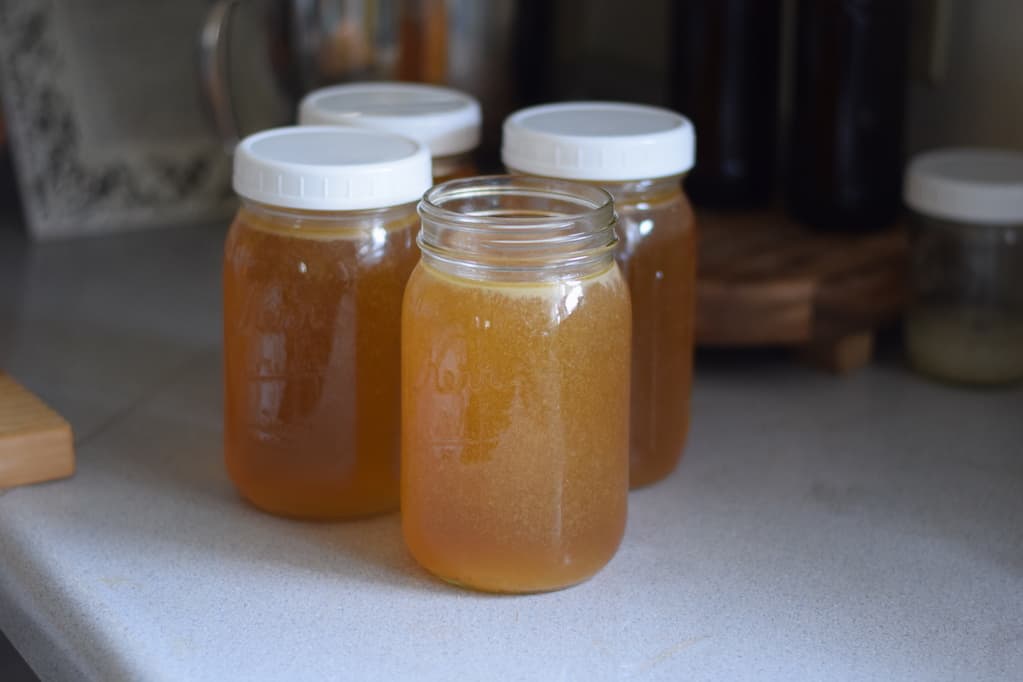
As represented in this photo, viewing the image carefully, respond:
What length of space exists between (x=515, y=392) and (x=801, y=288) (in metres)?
0.39

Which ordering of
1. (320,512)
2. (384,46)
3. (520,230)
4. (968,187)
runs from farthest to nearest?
1. (384,46)
2. (968,187)
3. (320,512)
4. (520,230)

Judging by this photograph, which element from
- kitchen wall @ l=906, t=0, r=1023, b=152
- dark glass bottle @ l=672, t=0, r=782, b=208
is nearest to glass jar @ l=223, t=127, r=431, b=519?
dark glass bottle @ l=672, t=0, r=782, b=208

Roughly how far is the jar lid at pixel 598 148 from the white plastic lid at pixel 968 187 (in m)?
0.28

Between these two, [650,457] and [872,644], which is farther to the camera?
[650,457]

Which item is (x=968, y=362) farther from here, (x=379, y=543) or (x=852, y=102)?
(x=379, y=543)

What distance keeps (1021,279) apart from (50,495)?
737 millimetres

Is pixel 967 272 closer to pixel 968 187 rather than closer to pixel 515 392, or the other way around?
pixel 968 187

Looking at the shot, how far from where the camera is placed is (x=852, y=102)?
1.09 meters

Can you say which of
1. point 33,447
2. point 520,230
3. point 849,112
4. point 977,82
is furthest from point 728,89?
point 33,447

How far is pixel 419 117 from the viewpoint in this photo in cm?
87

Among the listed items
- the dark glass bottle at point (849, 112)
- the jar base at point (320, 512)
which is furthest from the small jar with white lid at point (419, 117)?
the dark glass bottle at point (849, 112)

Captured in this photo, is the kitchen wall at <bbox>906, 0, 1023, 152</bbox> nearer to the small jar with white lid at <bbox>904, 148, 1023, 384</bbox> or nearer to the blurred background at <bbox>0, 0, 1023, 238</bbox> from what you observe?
the blurred background at <bbox>0, 0, 1023, 238</bbox>

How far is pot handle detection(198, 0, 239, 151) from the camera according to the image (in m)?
1.08

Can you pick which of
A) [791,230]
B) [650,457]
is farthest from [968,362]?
[650,457]
